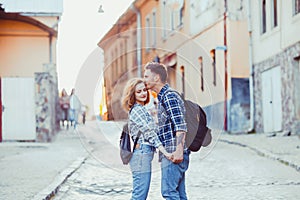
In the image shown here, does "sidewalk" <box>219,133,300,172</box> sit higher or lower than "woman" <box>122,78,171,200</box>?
lower

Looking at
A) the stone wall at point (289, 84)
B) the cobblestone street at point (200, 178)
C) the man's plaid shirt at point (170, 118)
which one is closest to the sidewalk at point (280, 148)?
the cobblestone street at point (200, 178)

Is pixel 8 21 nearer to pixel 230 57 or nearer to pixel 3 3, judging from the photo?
pixel 3 3

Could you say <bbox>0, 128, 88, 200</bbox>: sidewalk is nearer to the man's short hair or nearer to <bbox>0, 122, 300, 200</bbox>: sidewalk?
<bbox>0, 122, 300, 200</bbox>: sidewalk

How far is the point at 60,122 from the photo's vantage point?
2016 centimetres

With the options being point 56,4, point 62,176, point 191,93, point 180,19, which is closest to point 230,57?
point 180,19

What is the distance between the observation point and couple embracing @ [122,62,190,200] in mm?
4293

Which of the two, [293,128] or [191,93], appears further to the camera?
[293,128]

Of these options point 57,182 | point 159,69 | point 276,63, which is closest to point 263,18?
point 276,63

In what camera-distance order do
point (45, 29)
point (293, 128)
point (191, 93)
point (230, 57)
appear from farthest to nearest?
point (230, 57)
point (45, 29)
point (293, 128)
point (191, 93)

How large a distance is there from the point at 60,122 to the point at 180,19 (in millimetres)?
6342

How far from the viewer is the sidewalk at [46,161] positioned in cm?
709

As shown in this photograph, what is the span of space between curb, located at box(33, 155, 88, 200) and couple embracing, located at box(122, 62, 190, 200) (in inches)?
90.7

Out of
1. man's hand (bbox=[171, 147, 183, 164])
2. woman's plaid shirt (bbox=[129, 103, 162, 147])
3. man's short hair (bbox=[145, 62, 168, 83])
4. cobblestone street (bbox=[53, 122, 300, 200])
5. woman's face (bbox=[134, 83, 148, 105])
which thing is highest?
man's short hair (bbox=[145, 62, 168, 83])

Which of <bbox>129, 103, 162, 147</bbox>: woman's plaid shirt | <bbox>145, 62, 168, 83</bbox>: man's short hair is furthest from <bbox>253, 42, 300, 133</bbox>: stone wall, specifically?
<bbox>129, 103, 162, 147</bbox>: woman's plaid shirt
